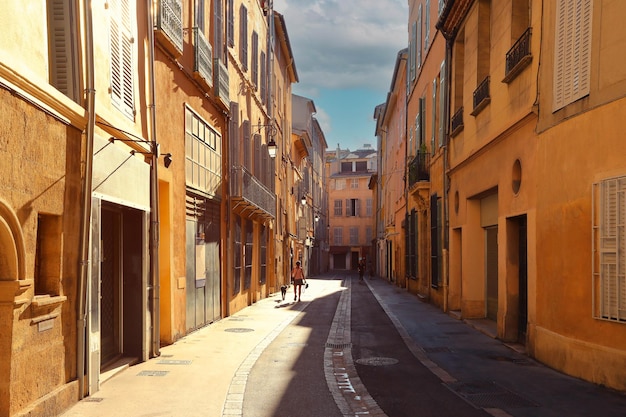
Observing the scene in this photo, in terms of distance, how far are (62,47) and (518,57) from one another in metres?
8.13

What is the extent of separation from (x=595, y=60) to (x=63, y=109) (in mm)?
7055

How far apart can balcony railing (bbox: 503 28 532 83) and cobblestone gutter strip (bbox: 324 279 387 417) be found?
606 cm

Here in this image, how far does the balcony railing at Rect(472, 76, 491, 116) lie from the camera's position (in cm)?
1413

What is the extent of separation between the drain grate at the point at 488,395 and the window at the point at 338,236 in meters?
65.5

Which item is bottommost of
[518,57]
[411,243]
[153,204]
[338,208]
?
[411,243]

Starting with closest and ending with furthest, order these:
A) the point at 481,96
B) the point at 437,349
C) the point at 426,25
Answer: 1. the point at 437,349
2. the point at 481,96
3. the point at 426,25

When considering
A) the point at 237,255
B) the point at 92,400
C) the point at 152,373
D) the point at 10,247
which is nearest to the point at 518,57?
the point at 152,373

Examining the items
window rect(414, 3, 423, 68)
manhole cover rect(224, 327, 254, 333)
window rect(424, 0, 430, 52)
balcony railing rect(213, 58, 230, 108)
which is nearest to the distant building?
window rect(414, 3, 423, 68)

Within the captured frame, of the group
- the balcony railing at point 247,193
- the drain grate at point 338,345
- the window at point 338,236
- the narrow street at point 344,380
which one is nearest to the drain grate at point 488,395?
the narrow street at point 344,380

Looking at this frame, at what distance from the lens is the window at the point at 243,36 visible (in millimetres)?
20448

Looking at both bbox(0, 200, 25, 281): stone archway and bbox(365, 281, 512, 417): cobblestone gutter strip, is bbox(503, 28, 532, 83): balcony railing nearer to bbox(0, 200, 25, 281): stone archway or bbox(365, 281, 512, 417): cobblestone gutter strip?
bbox(365, 281, 512, 417): cobblestone gutter strip

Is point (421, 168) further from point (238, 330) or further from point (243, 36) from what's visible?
point (238, 330)

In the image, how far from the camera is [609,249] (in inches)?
336

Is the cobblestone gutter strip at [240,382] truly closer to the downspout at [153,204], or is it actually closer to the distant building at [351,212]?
the downspout at [153,204]
